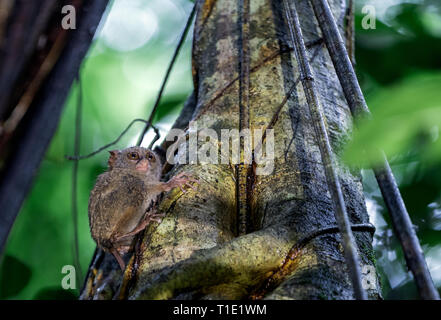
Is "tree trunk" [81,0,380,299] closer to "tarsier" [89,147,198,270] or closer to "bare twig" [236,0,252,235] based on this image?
"bare twig" [236,0,252,235]

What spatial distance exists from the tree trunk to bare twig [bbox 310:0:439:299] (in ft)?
1.25

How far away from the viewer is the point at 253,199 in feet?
7.31

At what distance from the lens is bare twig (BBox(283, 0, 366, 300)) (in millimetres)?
1245

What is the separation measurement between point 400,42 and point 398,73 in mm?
302

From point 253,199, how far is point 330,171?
773 millimetres

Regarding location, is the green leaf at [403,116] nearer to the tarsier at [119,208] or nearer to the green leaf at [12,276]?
the tarsier at [119,208]

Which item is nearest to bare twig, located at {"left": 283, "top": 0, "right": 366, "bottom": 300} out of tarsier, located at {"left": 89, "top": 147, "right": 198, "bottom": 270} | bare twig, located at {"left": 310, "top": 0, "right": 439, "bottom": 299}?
bare twig, located at {"left": 310, "top": 0, "right": 439, "bottom": 299}

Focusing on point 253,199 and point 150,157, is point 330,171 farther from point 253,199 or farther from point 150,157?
point 150,157

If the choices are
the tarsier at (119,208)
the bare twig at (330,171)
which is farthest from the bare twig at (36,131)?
the tarsier at (119,208)

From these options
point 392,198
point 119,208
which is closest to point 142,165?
point 119,208
